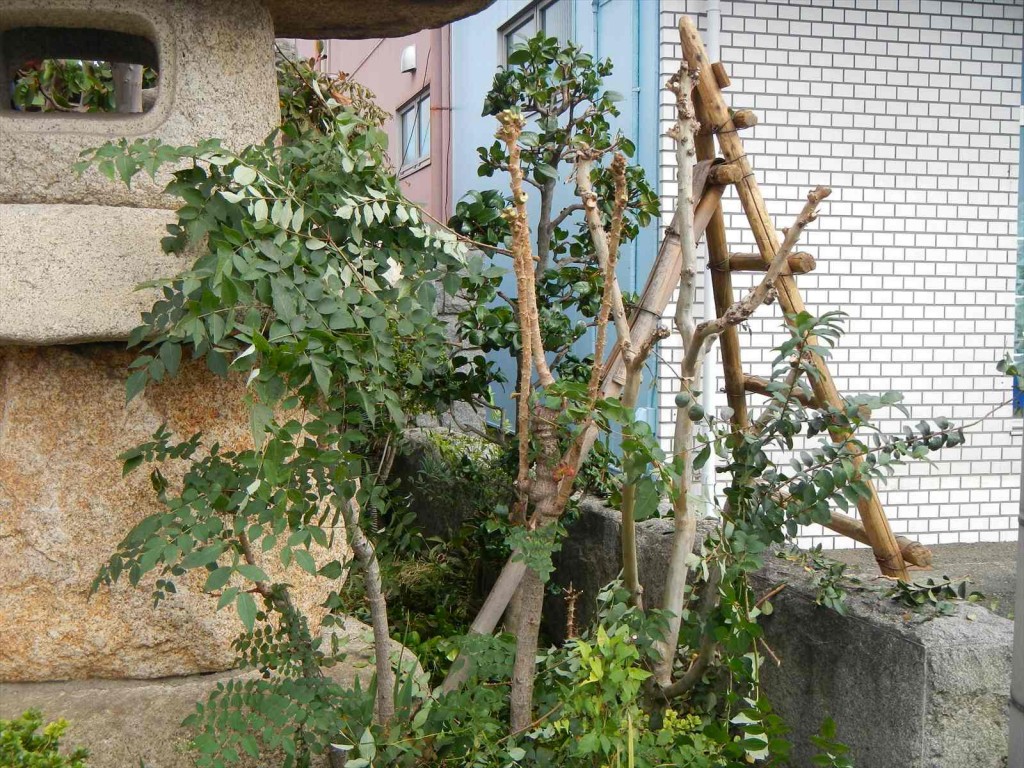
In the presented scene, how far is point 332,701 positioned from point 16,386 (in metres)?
1.25

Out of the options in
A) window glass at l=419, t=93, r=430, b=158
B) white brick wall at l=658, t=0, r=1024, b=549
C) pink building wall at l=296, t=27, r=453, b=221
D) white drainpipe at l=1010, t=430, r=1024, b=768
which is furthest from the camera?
window glass at l=419, t=93, r=430, b=158

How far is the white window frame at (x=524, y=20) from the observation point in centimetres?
676

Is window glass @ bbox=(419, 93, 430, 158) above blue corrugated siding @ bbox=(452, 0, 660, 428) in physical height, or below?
above

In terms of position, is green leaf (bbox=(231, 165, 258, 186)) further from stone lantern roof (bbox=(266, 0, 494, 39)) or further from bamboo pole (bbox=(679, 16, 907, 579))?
bamboo pole (bbox=(679, 16, 907, 579))

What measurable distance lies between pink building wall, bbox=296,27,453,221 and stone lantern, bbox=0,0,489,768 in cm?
469

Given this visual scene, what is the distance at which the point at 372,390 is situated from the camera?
2.21m

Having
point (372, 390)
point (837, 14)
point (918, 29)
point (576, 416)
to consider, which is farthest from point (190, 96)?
point (918, 29)

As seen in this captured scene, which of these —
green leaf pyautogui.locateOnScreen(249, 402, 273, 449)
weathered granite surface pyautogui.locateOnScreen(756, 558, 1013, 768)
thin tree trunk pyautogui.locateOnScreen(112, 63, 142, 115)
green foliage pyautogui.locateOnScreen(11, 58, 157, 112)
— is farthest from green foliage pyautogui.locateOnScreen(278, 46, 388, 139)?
weathered granite surface pyautogui.locateOnScreen(756, 558, 1013, 768)

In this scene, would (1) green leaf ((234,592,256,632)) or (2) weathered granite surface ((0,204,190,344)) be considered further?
(2) weathered granite surface ((0,204,190,344))

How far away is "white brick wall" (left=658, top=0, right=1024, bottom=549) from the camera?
17.3ft

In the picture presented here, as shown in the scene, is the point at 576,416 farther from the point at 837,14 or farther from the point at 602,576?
the point at 837,14

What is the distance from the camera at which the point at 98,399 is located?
9.07ft

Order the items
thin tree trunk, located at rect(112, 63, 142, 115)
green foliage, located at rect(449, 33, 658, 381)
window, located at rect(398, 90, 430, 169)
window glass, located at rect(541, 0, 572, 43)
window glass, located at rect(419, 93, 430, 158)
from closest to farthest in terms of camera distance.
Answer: green foliage, located at rect(449, 33, 658, 381) < thin tree trunk, located at rect(112, 63, 142, 115) < window glass, located at rect(541, 0, 572, 43) < window glass, located at rect(419, 93, 430, 158) < window, located at rect(398, 90, 430, 169)

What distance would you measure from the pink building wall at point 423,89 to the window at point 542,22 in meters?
0.99
